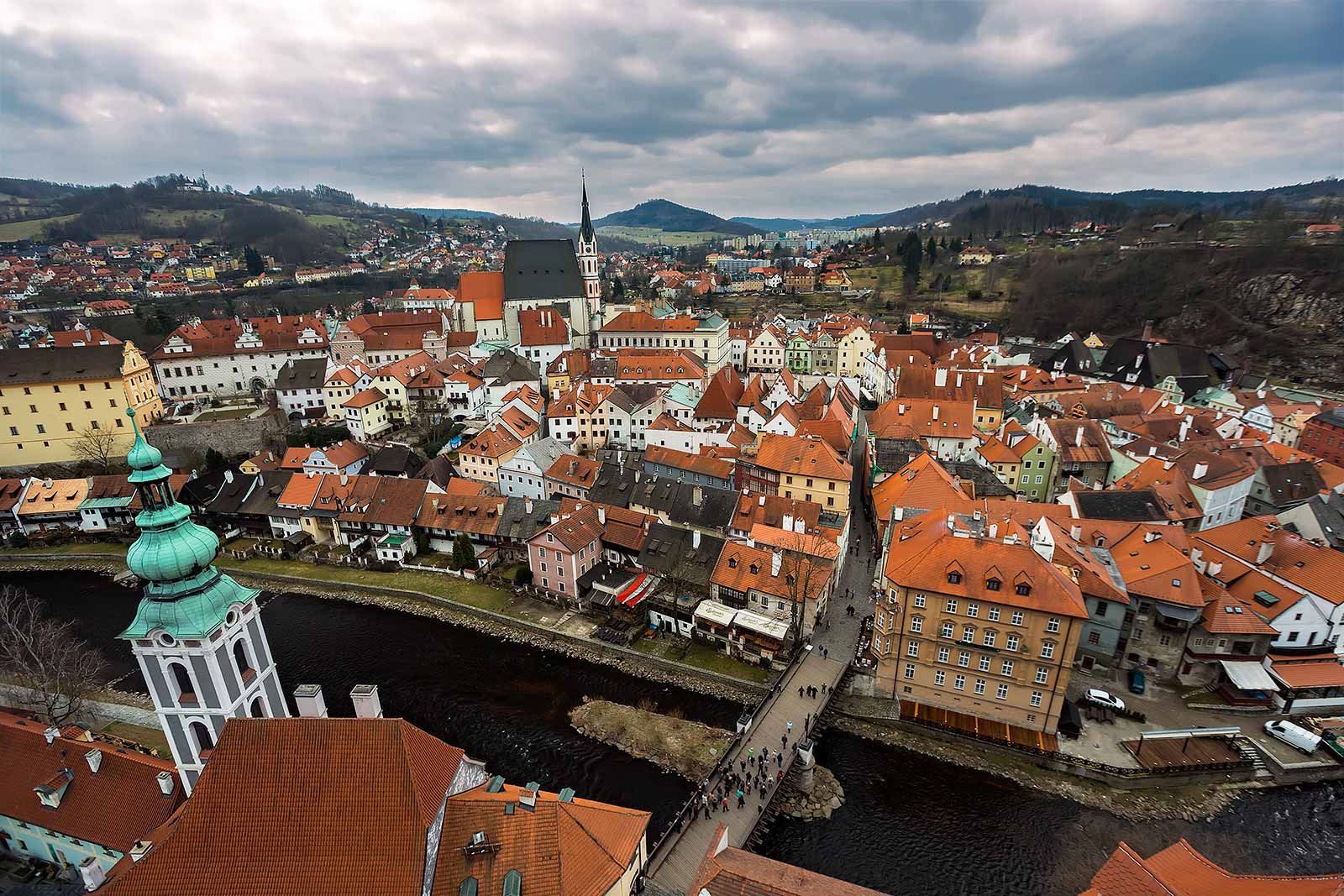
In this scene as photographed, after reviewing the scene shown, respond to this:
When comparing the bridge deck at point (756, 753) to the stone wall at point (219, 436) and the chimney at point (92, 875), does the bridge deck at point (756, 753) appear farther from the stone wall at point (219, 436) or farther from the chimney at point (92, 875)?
the stone wall at point (219, 436)

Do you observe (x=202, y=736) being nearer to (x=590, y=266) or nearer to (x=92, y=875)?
(x=92, y=875)

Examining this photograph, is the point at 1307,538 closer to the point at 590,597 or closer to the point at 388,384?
the point at 590,597

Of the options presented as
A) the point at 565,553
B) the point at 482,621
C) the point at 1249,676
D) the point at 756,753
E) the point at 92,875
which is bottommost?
the point at 482,621

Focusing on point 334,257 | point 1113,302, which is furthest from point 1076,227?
point 334,257

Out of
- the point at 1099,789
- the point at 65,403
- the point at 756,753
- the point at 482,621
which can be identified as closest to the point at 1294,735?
the point at 1099,789

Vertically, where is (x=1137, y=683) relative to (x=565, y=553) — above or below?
below

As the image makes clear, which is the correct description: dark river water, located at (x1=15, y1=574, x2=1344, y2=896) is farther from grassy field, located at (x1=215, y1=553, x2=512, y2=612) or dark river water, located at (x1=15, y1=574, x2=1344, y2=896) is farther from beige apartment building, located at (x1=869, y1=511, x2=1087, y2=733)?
beige apartment building, located at (x1=869, y1=511, x2=1087, y2=733)

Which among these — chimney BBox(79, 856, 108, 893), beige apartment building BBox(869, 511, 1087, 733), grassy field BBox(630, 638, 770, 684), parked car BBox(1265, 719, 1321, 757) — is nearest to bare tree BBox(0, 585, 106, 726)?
chimney BBox(79, 856, 108, 893)

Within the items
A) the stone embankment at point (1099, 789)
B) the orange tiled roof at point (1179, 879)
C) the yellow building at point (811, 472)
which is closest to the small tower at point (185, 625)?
the orange tiled roof at point (1179, 879)
